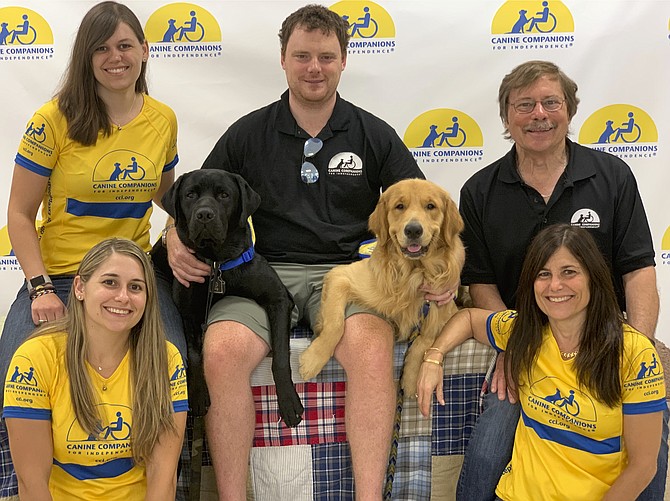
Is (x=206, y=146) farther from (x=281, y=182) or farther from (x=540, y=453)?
(x=540, y=453)

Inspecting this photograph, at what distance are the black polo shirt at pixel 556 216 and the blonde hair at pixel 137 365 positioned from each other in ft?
3.90

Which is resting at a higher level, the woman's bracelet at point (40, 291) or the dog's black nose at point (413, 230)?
the dog's black nose at point (413, 230)

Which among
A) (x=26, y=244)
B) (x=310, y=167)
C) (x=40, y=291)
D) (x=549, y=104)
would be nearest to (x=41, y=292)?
(x=40, y=291)

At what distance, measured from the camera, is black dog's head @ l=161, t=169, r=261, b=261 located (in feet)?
7.75

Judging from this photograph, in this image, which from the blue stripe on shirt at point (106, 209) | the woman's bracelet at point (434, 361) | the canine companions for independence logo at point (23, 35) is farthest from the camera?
the canine companions for independence logo at point (23, 35)

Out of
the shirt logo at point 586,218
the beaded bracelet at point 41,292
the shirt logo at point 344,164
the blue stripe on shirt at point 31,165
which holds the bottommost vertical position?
the beaded bracelet at point 41,292

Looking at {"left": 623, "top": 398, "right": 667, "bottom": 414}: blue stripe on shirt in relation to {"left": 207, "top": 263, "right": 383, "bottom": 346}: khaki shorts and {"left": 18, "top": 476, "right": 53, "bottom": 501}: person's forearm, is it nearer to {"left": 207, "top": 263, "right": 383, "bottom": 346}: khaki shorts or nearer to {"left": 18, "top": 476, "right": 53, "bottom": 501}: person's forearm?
{"left": 207, "top": 263, "right": 383, "bottom": 346}: khaki shorts

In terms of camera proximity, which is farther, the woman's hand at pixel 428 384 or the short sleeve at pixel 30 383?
the woman's hand at pixel 428 384

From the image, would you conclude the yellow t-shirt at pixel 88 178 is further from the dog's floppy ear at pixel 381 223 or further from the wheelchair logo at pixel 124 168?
the dog's floppy ear at pixel 381 223

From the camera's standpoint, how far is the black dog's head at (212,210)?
2363mm

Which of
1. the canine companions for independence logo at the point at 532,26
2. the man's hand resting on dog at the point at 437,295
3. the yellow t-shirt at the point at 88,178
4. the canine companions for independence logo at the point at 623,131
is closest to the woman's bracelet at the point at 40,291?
the yellow t-shirt at the point at 88,178

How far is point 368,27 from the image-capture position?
360 cm

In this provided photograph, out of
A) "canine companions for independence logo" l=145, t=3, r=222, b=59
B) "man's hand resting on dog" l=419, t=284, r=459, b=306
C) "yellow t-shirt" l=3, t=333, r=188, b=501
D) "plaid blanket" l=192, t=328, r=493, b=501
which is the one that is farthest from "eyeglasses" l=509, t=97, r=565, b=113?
"canine companions for independence logo" l=145, t=3, r=222, b=59

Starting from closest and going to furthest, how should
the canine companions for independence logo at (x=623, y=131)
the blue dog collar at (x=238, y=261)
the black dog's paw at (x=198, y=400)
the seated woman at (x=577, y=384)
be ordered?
the seated woman at (x=577, y=384) < the black dog's paw at (x=198, y=400) < the blue dog collar at (x=238, y=261) < the canine companions for independence logo at (x=623, y=131)
